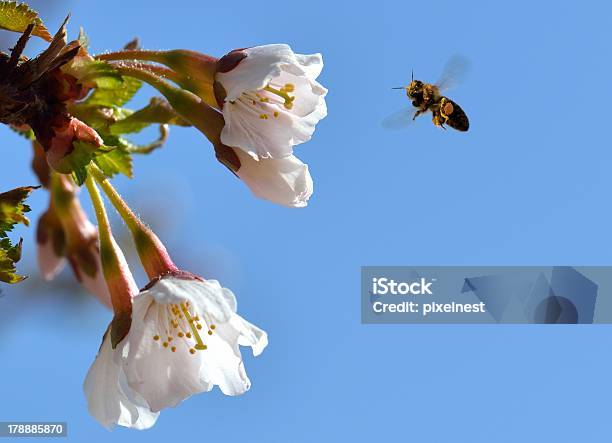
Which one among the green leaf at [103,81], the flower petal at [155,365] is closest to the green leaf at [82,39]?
the green leaf at [103,81]

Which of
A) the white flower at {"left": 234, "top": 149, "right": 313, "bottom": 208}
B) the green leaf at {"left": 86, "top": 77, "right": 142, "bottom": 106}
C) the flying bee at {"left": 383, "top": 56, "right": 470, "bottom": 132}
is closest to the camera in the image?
the white flower at {"left": 234, "top": 149, "right": 313, "bottom": 208}

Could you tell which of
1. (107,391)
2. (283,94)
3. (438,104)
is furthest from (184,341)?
(438,104)

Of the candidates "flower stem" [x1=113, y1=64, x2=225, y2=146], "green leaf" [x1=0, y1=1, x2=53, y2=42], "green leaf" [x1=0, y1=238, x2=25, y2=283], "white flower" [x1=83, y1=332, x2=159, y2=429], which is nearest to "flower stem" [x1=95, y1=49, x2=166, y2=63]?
"flower stem" [x1=113, y1=64, x2=225, y2=146]

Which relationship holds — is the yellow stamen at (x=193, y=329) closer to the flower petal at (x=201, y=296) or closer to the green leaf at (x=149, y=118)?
the flower petal at (x=201, y=296)

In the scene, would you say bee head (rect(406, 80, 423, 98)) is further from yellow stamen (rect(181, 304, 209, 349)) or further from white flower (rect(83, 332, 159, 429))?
white flower (rect(83, 332, 159, 429))

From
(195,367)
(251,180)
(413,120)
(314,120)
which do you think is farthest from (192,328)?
(413,120)

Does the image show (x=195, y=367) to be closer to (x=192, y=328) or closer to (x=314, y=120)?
(x=192, y=328)

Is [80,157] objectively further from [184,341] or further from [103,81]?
[184,341]
